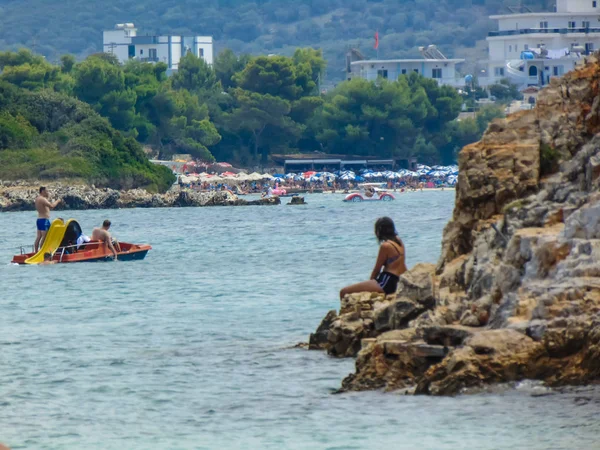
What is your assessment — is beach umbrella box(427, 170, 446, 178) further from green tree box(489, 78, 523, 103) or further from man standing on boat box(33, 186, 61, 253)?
man standing on boat box(33, 186, 61, 253)

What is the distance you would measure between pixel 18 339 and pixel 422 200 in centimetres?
6775

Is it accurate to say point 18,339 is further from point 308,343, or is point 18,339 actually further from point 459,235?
point 459,235

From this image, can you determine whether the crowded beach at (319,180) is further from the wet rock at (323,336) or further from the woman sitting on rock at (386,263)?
the woman sitting on rock at (386,263)

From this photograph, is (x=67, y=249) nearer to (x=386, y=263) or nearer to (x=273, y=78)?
(x=386, y=263)

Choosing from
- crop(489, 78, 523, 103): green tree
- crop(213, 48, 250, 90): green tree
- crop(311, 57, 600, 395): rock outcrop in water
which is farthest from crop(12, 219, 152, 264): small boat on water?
crop(489, 78, 523, 103): green tree

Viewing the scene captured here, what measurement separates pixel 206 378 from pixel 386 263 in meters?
2.47

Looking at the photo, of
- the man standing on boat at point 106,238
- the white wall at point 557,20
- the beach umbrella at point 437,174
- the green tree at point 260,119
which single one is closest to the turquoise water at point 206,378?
the man standing on boat at point 106,238

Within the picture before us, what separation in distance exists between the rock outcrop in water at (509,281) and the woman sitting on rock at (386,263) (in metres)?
0.39

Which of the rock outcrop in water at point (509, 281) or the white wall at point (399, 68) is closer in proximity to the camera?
the rock outcrop in water at point (509, 281)

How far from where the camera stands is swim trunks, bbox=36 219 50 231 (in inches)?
1214

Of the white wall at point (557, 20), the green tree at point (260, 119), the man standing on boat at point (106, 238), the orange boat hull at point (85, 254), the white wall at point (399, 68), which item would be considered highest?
the white wall at point (557, 20)

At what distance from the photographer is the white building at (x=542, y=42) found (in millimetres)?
167000

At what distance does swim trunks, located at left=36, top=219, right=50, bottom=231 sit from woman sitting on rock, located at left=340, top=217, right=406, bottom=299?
16.0m

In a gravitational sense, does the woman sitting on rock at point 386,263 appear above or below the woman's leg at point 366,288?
above
